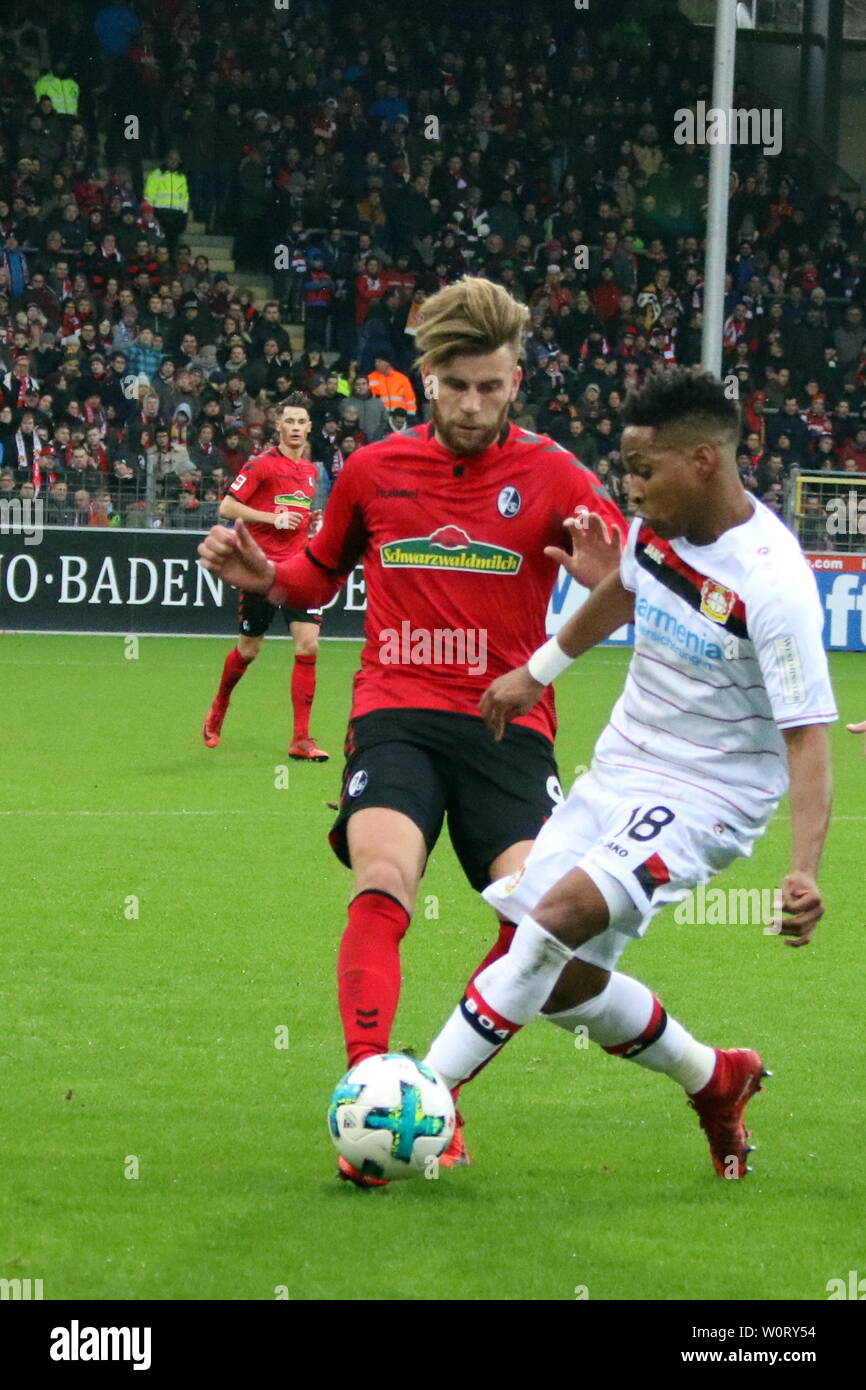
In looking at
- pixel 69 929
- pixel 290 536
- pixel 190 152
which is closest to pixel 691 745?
pixel 69 929

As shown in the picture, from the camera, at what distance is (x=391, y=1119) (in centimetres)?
421

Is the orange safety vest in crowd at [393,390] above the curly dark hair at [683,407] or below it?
below

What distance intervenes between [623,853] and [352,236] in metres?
22.6

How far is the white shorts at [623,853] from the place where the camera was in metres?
4.22

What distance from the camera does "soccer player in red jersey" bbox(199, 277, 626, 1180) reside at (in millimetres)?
4816

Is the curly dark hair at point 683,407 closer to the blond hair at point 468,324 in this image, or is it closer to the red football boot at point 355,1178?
the blond hair at point 468,324

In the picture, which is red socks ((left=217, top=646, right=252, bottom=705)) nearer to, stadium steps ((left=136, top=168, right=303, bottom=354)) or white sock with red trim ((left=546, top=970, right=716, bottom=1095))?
white sock with red trim ((left=546, top=970, right=716, bottom=1095))

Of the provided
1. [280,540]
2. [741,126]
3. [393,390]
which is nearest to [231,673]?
[280,540]

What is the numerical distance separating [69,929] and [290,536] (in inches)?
266

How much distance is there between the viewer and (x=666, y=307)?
26188mm

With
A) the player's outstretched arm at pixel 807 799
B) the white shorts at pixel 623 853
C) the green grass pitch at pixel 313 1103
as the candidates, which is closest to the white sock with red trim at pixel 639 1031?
the white shorts at pixel 623 853

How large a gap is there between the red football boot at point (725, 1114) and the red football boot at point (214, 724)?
27.6ft

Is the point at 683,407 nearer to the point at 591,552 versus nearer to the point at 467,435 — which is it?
the point at 591,552

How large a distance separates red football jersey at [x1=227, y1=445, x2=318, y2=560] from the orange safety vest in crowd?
964cm
